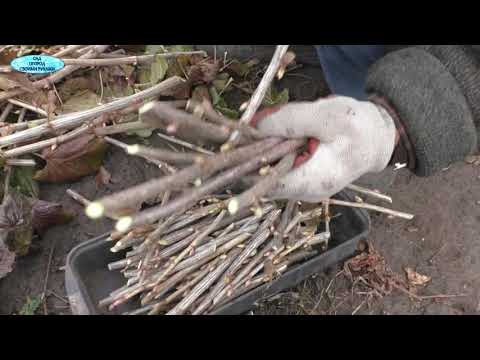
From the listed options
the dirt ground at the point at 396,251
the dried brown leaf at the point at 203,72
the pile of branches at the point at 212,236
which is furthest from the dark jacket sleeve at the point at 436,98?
the dried brown leaf at the point at 203,72

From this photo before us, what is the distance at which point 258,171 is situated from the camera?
1.06 m

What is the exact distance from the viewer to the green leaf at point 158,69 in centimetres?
180

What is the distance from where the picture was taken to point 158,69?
5.95ft

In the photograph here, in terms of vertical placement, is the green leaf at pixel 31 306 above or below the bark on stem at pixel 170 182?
below

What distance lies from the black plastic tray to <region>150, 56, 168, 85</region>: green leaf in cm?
72

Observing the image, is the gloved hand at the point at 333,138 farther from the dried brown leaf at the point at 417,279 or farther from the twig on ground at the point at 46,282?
the twig on ground at the point at 46,282

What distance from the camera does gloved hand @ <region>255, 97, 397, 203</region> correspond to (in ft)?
3.49

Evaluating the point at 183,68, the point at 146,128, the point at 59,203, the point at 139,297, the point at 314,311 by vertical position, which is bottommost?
the point at 314,311

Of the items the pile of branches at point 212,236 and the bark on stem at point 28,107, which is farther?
the bark on stem at point 28,107

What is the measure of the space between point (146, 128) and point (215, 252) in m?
0.63

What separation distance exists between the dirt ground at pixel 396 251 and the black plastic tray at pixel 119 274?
0.13 m

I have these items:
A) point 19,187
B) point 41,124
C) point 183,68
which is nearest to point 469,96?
point 183,68

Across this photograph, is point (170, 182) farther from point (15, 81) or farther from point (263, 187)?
point (15, 81)

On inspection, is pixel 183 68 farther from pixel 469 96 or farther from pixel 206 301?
pixel 469 96
